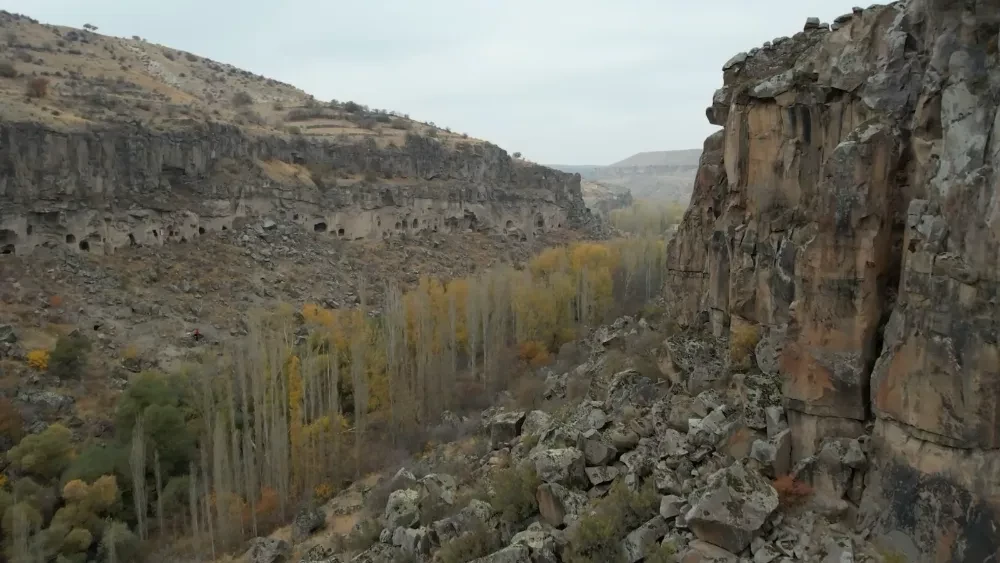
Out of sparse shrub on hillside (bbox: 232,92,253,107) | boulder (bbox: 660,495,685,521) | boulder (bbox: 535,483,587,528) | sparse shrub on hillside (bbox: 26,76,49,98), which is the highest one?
sparse shrub on hillside (bbox: 232,92,253,107)

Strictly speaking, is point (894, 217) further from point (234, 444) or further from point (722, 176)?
point (234, 444)

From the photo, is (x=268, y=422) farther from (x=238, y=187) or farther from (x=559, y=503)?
(x=238, y=187)

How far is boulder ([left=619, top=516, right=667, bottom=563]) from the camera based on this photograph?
405 inches

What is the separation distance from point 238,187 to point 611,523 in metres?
37.1

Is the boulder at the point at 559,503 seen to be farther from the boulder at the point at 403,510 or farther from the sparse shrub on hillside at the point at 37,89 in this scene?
the sparse shrub on hillside at the point at 37,89

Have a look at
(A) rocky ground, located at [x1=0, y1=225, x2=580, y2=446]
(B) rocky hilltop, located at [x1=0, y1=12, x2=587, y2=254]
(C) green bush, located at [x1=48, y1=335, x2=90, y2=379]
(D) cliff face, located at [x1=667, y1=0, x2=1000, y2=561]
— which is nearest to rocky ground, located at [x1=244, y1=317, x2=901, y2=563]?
(D) cliff face, located at [x1=667, y1=0, x2=1000, y2=561]

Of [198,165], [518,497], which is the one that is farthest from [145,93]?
[518,497]

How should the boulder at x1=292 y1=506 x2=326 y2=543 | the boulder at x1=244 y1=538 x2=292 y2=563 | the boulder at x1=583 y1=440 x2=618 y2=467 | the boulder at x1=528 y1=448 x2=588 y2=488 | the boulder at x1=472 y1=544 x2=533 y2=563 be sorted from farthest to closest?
the boulder at x1=292 y1=506 x2=326 y2=543 → the boulder at x1=244 y1=538 x2=292 y2=563 → the boulder at x1=583 y1=440 x2=618 y2=467 → the boulder at x1=528 y1=448 x2=588 y2=488 → the boulder at x1=472 y1=544 x2=533 y2=563

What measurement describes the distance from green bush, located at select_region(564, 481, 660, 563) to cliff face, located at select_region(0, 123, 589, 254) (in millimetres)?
32099

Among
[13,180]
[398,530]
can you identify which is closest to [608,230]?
[13,180]

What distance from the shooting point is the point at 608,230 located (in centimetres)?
6844

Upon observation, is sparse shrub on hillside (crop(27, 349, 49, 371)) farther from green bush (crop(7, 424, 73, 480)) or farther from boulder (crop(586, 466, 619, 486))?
boulder (crop(586, 466, 619, 486))

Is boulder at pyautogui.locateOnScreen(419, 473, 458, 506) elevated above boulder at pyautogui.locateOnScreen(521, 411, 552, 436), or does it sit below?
below

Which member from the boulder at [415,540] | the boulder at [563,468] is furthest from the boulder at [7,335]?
the boulder at [563,468]
